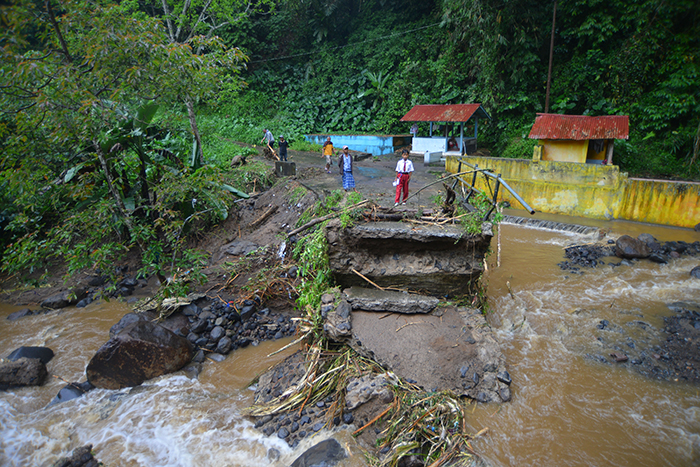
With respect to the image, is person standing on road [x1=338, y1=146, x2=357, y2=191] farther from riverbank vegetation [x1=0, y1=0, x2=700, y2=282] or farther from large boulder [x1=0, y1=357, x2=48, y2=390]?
large boulder [x1=0, y1=357, x2=48, y2=390]

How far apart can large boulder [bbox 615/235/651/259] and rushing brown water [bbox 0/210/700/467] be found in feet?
8.30

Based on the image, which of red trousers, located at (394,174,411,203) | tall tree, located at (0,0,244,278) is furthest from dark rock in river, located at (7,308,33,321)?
red trousers, located at (394,174,411,203)

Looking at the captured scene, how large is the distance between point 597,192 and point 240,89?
591 inches

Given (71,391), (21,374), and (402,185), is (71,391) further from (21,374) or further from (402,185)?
(402,185)

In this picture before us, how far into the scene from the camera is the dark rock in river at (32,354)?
6395 millimetres

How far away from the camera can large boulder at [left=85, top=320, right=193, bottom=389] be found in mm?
5695

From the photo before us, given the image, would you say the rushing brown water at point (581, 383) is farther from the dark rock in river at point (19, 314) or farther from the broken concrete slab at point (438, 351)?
the dark rock in river at point (19, 314)

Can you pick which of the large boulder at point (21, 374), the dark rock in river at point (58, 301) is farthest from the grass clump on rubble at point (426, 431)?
the dark rock in river at point (58, 301)

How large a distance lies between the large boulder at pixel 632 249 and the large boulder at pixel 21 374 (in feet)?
42.8

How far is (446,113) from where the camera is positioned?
17875mm

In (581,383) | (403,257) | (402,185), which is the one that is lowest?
(581,383)

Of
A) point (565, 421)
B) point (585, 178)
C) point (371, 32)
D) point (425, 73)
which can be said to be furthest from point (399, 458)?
point (371, 32)

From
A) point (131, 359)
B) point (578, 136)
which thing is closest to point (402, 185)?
point (131, 359)

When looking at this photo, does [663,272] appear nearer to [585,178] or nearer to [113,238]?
[585,178]
